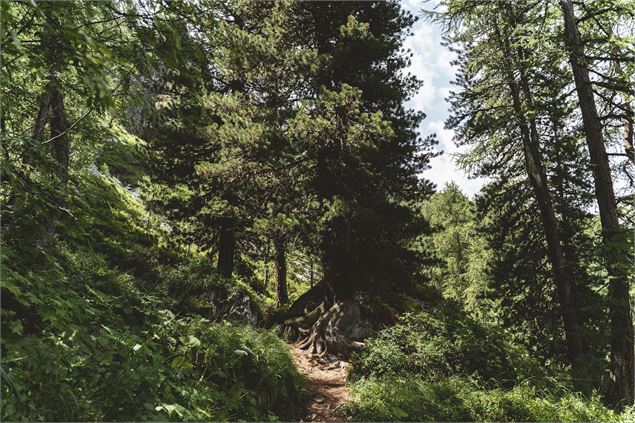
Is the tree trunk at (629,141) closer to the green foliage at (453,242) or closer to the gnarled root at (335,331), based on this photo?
the gnarled root at (335,331)

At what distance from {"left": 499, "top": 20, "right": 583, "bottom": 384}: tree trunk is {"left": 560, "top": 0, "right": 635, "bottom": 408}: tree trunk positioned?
270 cm

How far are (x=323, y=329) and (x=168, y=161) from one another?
8470 mm

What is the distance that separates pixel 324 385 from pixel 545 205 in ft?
28.0

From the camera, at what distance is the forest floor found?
22.5 feet

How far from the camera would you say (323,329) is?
11109 mm

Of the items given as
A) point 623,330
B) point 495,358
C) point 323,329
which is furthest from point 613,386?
point 323,329

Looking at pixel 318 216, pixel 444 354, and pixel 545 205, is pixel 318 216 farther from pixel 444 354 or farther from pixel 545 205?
pixel 545 205

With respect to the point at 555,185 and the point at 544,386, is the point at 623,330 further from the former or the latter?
the point at 555,185

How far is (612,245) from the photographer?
6.43 metres

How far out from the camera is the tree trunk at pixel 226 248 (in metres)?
14.6

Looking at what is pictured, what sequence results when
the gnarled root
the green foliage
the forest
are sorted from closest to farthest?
1. the forest
2. the gnarled root
3. the green foliage

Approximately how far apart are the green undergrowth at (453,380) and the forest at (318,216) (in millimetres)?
58

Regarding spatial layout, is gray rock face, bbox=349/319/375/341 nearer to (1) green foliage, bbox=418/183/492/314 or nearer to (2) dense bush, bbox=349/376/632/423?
(2) dense bush, bbox=349/376/632/423

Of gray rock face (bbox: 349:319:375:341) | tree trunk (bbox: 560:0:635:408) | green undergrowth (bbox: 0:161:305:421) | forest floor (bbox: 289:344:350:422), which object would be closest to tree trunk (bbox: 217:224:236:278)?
forest floor (bbox: 289:344:350:422)
